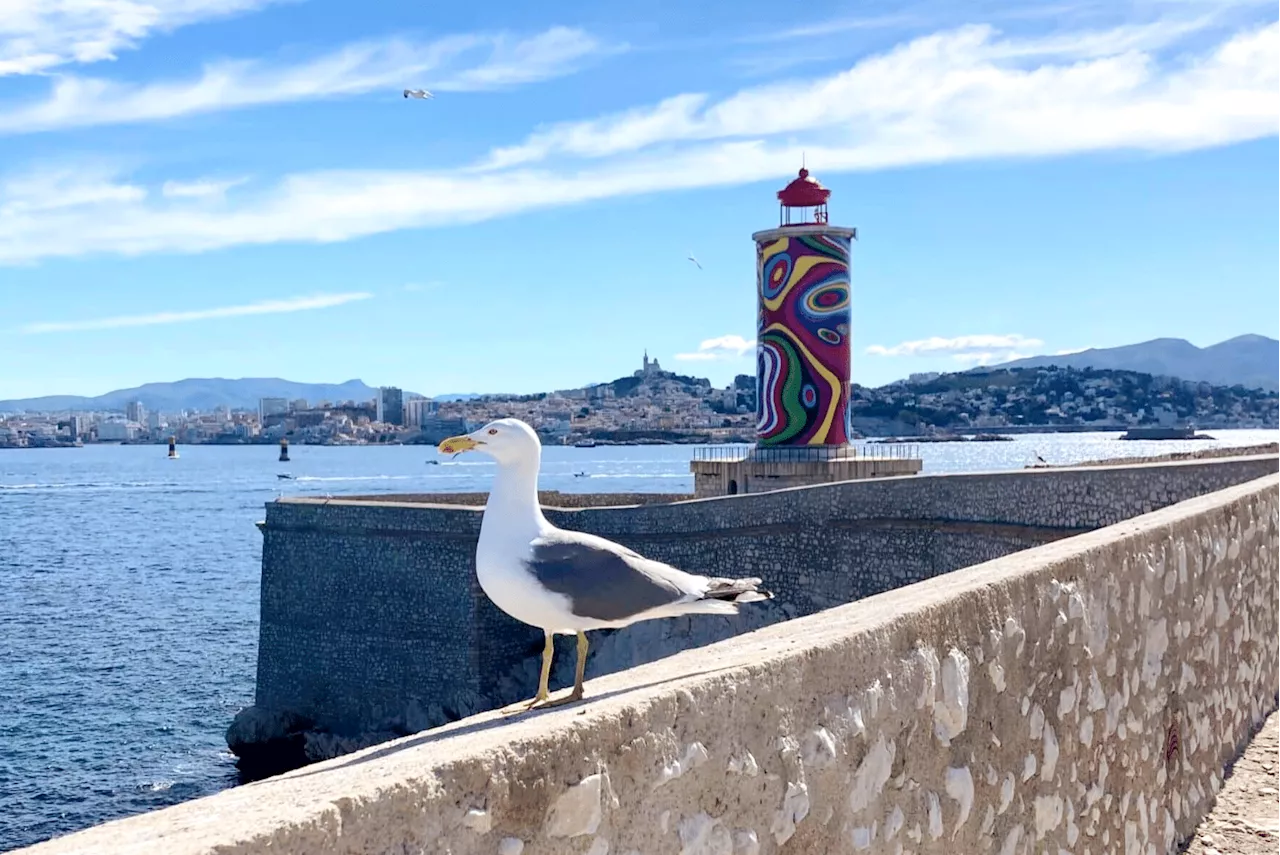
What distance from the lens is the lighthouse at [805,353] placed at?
78.7 feet

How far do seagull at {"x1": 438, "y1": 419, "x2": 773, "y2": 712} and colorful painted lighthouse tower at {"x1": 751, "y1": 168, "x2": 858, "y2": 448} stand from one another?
2067 cm

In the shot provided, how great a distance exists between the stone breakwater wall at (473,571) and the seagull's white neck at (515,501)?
1174cm

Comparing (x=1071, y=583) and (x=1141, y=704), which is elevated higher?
(x=1071, y=583)

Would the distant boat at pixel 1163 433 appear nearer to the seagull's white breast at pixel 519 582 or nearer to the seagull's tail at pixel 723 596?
the seagull's tail at pixel 723 596

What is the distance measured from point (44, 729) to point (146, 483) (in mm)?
87084

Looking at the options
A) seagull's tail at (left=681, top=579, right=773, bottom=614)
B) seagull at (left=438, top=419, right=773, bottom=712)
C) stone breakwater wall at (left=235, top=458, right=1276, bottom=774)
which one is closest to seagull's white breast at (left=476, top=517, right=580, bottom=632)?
seagull at (left=438, top=419, right=773, bottom=712)

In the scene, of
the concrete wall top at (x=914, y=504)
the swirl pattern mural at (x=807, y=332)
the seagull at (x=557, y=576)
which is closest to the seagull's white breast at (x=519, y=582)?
the seagull at (x=557, y=576)

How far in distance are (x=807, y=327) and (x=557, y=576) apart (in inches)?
826

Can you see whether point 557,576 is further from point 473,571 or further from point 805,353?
point 805,353

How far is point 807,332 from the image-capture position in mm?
24109

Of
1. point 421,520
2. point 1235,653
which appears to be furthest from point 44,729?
point 1235,653

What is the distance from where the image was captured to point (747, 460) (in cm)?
2464

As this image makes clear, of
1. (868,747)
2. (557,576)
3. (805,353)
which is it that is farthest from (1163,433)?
(868,747)

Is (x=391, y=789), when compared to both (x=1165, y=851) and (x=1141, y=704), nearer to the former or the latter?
(x=1141, y=704)
